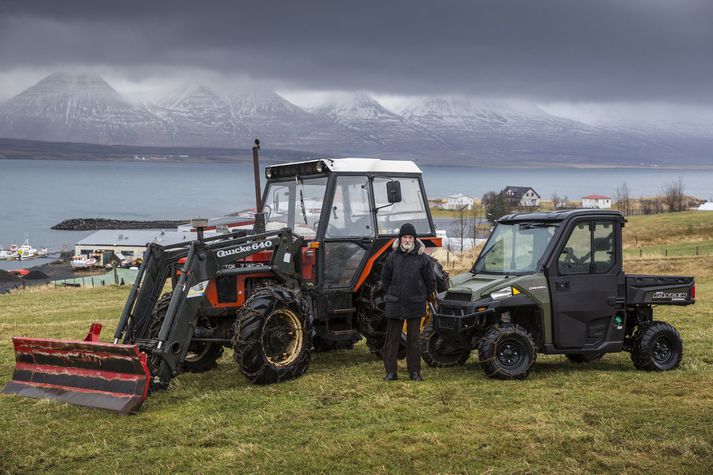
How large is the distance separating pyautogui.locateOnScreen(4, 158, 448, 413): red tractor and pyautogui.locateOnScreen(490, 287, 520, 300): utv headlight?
116cm

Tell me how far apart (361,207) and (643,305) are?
395 centimetres

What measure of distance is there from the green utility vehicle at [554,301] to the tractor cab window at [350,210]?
5.42 feet

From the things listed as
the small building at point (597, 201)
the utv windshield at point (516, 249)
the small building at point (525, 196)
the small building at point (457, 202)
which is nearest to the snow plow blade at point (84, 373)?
the utv windshield at point (516, 249)

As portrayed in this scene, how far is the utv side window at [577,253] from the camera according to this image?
33.8 feet

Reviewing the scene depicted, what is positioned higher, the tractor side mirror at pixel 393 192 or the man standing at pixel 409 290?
the tractor side mirror at pixel 393 192

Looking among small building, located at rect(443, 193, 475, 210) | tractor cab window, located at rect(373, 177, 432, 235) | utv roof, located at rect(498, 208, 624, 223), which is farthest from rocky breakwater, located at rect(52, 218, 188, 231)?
utv roof, located at rect(498, 208, 624, 223)

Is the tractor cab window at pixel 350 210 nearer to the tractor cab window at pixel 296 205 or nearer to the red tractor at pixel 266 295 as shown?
the red tractor at pixel 266 295

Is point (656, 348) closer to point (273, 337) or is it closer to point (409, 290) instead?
point (409, 290)

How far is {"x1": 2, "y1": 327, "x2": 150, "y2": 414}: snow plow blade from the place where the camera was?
880 centimetres

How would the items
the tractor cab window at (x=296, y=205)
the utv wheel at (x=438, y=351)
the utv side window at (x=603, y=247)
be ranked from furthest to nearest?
the tractor cab window at (x=296, y=205) < the utv wheel at (x=438, y=351) < the utv side window at (x=603, y=247)

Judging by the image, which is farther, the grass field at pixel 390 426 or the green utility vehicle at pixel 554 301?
the green utility vehicle at pixel 554 301

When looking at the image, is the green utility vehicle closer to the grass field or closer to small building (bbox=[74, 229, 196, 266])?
the grass field

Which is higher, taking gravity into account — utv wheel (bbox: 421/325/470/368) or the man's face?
the man's face

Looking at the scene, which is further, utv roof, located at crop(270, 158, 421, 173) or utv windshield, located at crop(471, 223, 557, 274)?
utv roof, located at crop(270, 158, 421, 173)
